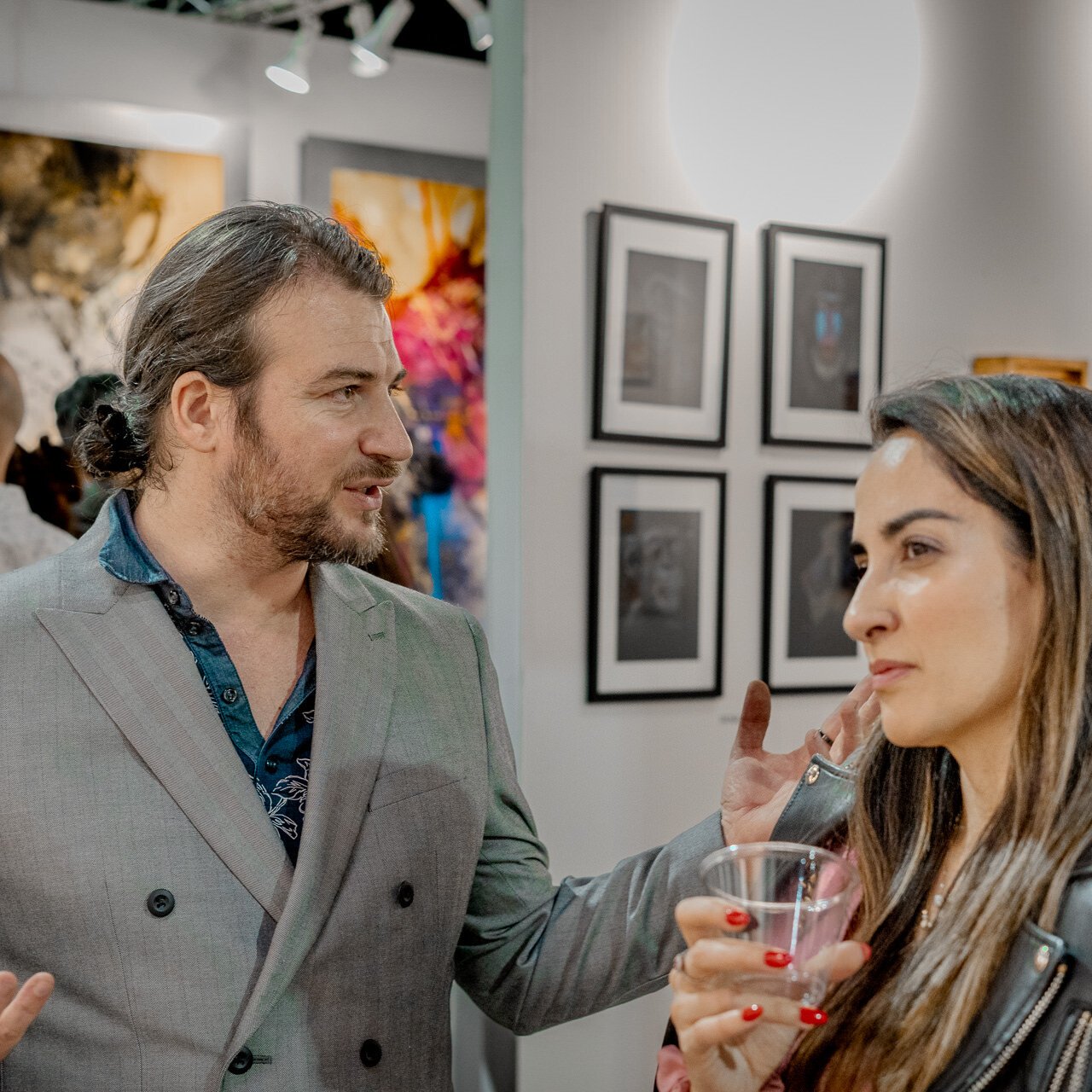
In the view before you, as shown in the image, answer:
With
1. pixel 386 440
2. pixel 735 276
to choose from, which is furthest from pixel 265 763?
pixel 735 276

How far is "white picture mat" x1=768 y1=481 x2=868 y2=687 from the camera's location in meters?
3.06

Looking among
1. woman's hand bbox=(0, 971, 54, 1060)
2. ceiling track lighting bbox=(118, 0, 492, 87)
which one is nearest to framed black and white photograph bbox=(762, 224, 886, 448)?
ceiling track lighting bbox=(118, 0, 492, 87)

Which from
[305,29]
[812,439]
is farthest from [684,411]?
[305,29]

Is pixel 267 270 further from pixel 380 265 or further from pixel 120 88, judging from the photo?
pixel 120 88

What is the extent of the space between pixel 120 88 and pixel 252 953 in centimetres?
324

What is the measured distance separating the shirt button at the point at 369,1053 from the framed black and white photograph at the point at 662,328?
4.98ft

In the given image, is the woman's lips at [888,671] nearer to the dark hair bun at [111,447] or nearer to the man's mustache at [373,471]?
the man's mustache at [373,471]

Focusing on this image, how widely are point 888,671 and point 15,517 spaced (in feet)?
10.5

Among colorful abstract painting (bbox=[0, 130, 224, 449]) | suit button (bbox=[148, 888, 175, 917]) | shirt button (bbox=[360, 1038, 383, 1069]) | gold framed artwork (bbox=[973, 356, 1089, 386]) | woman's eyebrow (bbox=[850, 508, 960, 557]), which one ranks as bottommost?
shirt button (bbox=[360, 1038, 383, 1069])

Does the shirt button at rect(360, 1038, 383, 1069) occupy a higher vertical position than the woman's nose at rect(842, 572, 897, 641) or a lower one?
lower

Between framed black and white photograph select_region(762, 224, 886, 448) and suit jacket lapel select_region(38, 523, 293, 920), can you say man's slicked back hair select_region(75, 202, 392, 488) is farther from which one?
framed black and white photograph select_region(762, 224, 886, 448)

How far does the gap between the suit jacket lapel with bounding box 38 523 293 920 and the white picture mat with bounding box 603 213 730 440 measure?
1.38 meters

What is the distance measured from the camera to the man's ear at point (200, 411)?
1.85 metres

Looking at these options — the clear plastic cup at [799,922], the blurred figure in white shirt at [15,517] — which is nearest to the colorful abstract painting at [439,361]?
the blurred figure in white shirt at [15,517]
